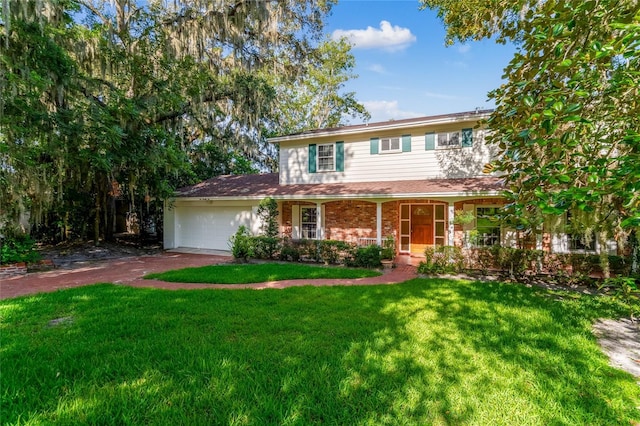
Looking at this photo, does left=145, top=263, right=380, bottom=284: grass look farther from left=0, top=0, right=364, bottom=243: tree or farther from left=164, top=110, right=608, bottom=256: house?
left=0, top=0, right=364, bottom=243: tree

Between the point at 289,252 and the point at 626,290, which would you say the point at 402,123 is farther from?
the point at 626,290

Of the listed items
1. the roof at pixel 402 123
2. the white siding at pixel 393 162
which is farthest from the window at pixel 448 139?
the roof at pixel 402 123

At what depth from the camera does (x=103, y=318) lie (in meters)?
5.13

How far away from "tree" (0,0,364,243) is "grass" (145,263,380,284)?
4625 millimetres

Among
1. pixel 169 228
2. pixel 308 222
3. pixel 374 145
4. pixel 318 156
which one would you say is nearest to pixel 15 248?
pixel 169 228

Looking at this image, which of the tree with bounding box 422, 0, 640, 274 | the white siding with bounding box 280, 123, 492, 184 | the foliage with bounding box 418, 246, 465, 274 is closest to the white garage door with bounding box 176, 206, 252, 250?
the white siding with bounding box 280, 123, 492, 184

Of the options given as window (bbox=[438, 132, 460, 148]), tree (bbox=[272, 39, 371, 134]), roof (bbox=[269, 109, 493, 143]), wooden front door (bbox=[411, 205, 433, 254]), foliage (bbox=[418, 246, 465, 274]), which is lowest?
foliage (bbox=[418, 246, 465, 274])

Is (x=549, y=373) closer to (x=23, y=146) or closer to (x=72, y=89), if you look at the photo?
(x=23, y=146)

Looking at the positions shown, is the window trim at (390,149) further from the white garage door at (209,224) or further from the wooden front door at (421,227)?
the white garage door at (209,224)

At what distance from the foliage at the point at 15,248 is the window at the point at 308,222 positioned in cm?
904

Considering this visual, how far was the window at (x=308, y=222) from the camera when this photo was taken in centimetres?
1345

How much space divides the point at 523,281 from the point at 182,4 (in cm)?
1504

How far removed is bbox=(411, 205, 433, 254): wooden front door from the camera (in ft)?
39.6

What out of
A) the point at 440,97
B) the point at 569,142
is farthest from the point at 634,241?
the point at 440,97
